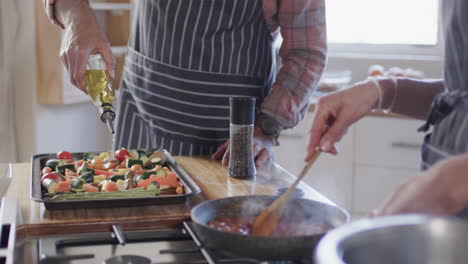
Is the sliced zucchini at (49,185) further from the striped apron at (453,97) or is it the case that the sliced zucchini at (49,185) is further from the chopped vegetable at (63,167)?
the striped apron at (453,97)

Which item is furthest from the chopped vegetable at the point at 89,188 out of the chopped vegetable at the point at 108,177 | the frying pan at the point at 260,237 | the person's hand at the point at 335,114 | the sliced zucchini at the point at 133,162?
the person's hand at the point at 335,114

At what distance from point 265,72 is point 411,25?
1.93 meters

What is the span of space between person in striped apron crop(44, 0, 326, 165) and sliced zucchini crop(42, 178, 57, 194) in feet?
1.64

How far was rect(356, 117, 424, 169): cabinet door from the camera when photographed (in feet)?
10.2

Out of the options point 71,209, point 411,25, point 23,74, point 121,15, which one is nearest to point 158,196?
point 71,209

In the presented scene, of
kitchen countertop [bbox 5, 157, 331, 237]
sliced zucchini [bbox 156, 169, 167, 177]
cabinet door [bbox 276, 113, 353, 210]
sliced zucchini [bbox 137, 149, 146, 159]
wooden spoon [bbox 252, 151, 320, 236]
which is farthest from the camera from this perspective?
cabinet door [bbox 276, 113, 353, 210]

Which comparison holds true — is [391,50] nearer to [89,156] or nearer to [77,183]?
[89,156]

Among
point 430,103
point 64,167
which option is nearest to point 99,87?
point 64,167

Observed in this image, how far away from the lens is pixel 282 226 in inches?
46.1

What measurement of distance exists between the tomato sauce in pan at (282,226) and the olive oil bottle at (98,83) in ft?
1.91

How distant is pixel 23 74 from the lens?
3.22 m

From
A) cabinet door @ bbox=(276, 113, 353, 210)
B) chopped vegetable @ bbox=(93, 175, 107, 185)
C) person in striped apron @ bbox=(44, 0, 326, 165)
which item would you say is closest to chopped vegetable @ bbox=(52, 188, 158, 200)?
chopped vegetable @ bbox=(93, 175, 107, 185)

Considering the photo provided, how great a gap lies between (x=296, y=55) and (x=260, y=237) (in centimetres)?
99

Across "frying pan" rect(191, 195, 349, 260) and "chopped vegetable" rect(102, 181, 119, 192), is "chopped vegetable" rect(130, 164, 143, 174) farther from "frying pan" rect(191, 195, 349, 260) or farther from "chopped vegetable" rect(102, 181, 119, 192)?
"frying pan" rect(191, 195, 349, 260)
